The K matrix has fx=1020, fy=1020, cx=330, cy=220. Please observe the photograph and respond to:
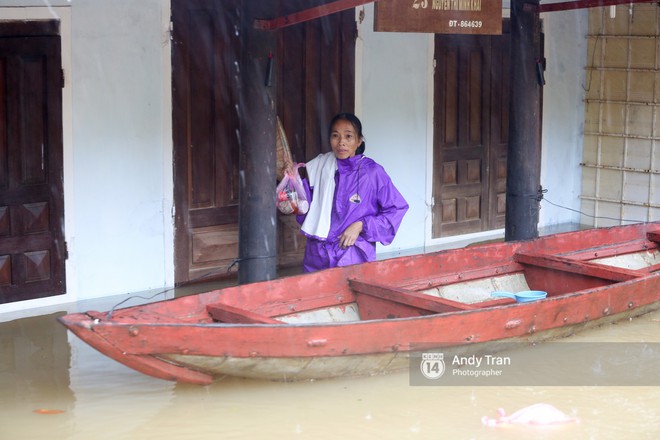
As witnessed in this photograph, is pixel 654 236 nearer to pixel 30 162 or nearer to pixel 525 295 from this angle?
pixel 525 295

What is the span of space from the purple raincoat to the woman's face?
6 cm

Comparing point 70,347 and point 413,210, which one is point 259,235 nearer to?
point 70,347

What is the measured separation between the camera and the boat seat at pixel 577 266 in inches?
296

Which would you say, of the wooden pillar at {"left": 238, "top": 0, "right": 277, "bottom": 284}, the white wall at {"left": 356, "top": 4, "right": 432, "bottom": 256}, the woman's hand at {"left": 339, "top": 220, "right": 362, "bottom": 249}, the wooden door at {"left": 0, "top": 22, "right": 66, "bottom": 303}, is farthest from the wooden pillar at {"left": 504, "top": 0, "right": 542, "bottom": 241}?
the wooden door at {"left": 0, "top": 22, "right": 66, "bottom": 303}

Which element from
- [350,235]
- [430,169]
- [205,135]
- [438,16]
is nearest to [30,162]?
[205,135]

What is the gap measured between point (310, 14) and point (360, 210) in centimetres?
141

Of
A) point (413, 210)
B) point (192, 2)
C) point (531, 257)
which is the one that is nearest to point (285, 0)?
point (192, 2)

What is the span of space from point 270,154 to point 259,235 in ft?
1.92

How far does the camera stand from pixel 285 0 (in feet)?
24.4

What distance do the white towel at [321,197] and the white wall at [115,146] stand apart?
71.1 inches

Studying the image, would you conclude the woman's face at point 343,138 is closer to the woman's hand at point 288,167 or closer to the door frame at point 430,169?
the woman's hand at point 288,167

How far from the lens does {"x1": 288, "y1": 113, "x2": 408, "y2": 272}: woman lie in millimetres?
7219

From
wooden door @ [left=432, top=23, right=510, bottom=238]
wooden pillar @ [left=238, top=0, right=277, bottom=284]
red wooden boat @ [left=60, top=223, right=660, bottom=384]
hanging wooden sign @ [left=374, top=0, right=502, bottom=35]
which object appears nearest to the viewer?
red wooden boat @ [left=60, top=223, right=660, bottom=384]

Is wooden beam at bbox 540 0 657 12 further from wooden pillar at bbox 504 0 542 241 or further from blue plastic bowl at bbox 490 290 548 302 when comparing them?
blue plastic bowl at bbox 490 290 548 302
